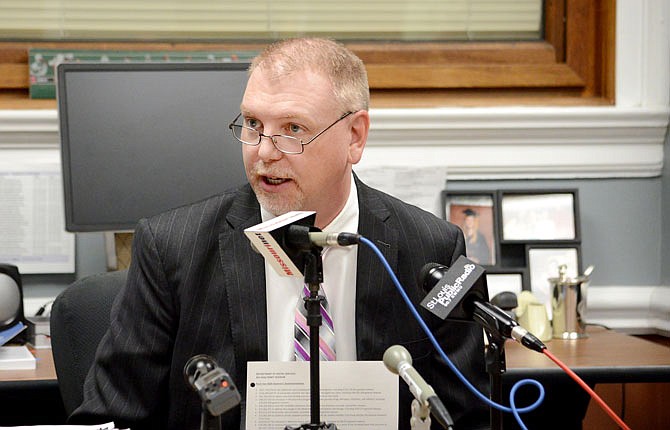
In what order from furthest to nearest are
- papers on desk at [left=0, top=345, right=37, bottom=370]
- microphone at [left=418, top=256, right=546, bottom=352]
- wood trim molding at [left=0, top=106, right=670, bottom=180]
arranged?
1. wood trim molding at [left=0, top=106, right=670, bottom=180]
2. papers on desk at [left=0, top=345, right=37, bottom=370]
3. microphone at [left=418, top=256, right=546, bottom=352]

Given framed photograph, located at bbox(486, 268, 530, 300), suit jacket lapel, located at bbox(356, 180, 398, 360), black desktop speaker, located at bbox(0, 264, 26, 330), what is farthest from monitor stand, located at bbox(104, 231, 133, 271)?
framed photograph, located at bbox(486, 268, 530, 300)

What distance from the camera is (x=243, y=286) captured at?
1.75 metres

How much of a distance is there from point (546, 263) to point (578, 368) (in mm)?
711

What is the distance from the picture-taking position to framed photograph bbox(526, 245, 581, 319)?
2.61m

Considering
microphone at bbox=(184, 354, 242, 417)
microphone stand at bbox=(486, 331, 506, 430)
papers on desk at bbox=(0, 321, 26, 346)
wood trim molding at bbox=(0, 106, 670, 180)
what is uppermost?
wood trim molding at bbox=(0, 106, 670, 180)

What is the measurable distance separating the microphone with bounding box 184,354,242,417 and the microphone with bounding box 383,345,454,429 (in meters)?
0.19

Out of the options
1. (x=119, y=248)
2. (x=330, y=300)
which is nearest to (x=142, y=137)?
(x=119, y=248)

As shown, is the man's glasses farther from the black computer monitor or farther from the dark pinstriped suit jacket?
the black computer monitor

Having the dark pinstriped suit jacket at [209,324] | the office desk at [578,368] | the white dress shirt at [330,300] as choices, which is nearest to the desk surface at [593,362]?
the office desk at [578,368]

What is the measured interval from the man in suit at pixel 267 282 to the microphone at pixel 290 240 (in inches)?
17.2

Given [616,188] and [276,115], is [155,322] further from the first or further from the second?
[616,188]

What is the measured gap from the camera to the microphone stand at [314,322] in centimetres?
122

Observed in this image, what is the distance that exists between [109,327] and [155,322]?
0.10 meters

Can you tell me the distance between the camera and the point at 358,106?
1.79m
